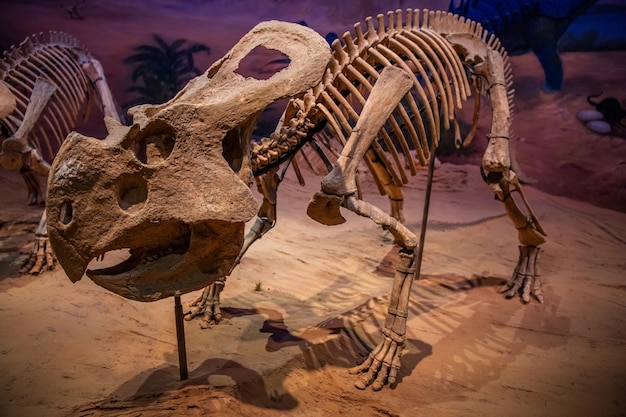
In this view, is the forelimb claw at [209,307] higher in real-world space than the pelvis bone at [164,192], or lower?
lower

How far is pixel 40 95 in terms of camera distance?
5285 mm

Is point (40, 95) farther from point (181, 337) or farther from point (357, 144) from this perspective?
point (357, 144)

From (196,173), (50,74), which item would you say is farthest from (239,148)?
(50,74)

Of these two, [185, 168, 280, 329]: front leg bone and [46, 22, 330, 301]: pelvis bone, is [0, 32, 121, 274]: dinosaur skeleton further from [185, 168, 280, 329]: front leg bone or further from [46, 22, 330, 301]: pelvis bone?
[46, 22, 330, 301]: pelvis bone

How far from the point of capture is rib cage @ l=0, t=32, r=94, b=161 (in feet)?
18.0

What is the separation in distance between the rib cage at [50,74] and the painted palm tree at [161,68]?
287cm

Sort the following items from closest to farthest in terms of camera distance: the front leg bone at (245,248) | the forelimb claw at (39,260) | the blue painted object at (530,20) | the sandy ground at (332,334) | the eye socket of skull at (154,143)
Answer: the eye socket of skull at (154,143) → the sandy ground at (332,334) → the front leg bone at (245,248) → the forelimb claw at (39,260) → the blue painted object at (530,20)

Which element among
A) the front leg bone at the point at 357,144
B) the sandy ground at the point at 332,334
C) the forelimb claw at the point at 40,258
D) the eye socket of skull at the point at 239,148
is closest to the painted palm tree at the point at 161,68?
the sandy ground at the point at 332,334

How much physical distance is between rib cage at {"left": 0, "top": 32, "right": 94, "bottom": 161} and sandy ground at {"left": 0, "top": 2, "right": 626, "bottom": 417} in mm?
1451

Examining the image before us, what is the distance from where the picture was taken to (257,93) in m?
2.29

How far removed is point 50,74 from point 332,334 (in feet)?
15.8

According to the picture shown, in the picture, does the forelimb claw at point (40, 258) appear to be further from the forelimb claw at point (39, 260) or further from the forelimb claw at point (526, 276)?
the forelimb claw at point (526, 276)

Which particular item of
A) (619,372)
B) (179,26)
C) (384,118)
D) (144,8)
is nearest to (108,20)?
(144,8)

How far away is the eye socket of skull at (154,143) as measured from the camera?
2.10 metres
